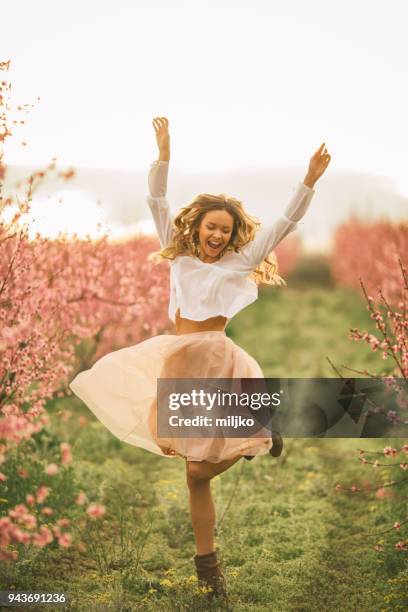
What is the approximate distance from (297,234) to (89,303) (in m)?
19.5

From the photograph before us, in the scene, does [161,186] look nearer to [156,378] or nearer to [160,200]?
[160,200]

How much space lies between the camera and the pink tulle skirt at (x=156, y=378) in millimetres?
3658

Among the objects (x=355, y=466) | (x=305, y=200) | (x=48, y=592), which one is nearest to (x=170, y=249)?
(x=305, y=200)

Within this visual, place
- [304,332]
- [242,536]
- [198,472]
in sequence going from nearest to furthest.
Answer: [198,472] < [242,536] < [304,332]

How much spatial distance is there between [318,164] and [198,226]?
79 centimetres

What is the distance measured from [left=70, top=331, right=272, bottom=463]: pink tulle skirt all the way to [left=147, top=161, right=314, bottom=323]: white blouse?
0.17 metres

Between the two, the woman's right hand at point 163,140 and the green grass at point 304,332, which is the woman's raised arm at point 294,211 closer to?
the woman's right hand at point 163,140

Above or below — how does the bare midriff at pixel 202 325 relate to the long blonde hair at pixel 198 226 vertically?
below

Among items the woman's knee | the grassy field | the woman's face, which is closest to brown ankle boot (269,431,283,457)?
the woman's knee

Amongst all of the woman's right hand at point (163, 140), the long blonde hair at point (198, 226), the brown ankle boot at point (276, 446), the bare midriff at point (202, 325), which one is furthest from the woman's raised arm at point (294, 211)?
the brown ankle boot at point (276, 446)

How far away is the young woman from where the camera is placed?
372 centimetres

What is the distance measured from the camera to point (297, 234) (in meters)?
25.1

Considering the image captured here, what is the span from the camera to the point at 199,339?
3748 mm

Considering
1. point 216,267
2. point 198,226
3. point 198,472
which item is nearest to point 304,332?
point 198,226
